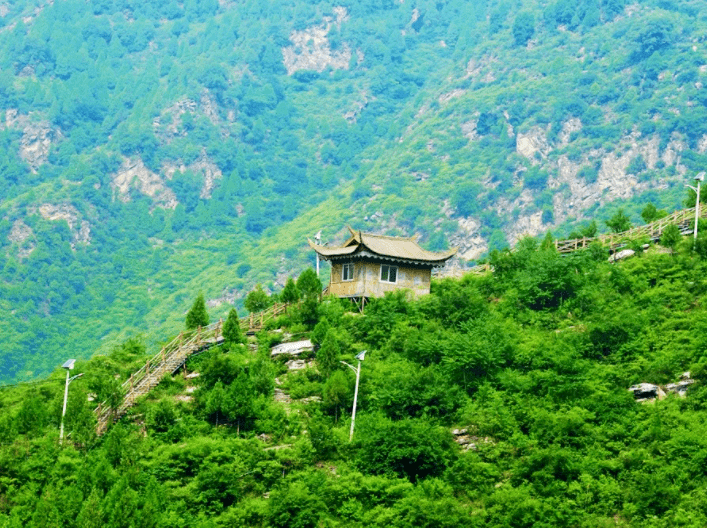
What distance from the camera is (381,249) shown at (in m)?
79.9

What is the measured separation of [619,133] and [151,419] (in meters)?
129

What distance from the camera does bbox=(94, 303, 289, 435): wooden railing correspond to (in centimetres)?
6631

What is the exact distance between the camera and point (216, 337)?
74250 millimetres

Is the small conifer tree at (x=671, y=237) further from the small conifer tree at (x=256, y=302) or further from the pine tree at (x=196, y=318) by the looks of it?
the pine tree at (x=196, y=318)

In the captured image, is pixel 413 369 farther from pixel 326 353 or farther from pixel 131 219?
pixel 131 219

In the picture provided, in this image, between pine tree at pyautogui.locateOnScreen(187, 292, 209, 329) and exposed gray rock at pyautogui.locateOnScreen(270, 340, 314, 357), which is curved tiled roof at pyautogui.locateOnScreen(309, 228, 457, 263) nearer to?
exposed gray rock at pyautogui.locateOnScreen(270, 340, 314, 357)

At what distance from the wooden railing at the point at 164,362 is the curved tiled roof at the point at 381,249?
235 inches

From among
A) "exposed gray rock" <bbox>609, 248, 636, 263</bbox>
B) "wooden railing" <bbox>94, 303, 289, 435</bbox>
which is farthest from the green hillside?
"exposed gray rock" <bbox>609, 248, 636, 263</bbox>

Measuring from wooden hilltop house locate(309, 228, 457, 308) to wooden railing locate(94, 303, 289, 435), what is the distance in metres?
5.49

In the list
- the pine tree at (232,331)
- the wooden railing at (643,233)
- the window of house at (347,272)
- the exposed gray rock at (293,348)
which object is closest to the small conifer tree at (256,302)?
the window of house at (347,272)

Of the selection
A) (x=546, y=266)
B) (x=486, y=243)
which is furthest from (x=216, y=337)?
(x=486, y=243)

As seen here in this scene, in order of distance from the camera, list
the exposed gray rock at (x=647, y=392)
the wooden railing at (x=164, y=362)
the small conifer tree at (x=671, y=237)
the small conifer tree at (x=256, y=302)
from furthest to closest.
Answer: the small conifer tree at (x=256, y=302) → the small conifer tree at (x=671, y=237) → the wooden railing at (x=164, y=362) → the exposed gray rock at (x=647, y=392)

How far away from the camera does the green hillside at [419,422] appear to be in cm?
5653

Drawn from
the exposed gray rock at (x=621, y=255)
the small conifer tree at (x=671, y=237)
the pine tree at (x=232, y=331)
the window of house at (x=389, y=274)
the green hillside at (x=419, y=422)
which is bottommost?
the green hillside at (x=419, y=422)
